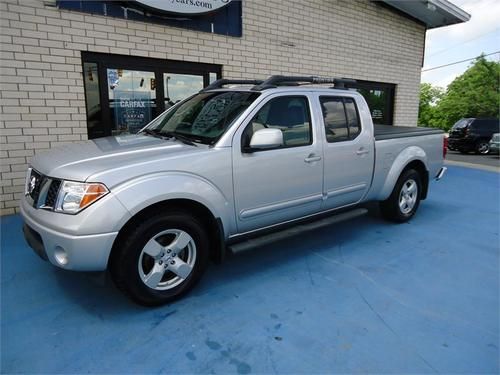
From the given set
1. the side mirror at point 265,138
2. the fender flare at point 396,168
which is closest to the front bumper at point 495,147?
the fender flare at point 396,168

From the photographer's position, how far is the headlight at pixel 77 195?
8.13 feet

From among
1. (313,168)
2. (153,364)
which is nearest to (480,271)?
(313,168)

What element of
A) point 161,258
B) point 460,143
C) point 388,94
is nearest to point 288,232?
point 161,258

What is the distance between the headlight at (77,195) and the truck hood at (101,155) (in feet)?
0.19

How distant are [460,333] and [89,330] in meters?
2.69

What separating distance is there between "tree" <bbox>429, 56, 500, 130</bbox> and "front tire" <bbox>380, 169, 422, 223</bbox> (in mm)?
45175

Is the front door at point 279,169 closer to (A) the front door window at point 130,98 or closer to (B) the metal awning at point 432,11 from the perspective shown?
(A) the front door window at point 130,98

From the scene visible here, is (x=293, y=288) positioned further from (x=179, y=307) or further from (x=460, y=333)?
(x=460, y=333)

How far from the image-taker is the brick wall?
5000 millimetres

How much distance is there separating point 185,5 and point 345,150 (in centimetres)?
406

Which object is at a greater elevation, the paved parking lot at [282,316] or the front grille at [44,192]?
the front grille at [44,192]

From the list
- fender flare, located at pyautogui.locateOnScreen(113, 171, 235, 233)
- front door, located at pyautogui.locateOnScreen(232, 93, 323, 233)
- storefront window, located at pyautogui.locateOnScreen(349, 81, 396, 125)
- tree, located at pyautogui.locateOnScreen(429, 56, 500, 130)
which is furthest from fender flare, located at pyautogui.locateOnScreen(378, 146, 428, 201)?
tree, located at pyautogui.locateOnScreen(429, 56, 500, 130)

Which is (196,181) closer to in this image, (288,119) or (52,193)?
(52,193)

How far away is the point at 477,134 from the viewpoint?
17.5 meters
